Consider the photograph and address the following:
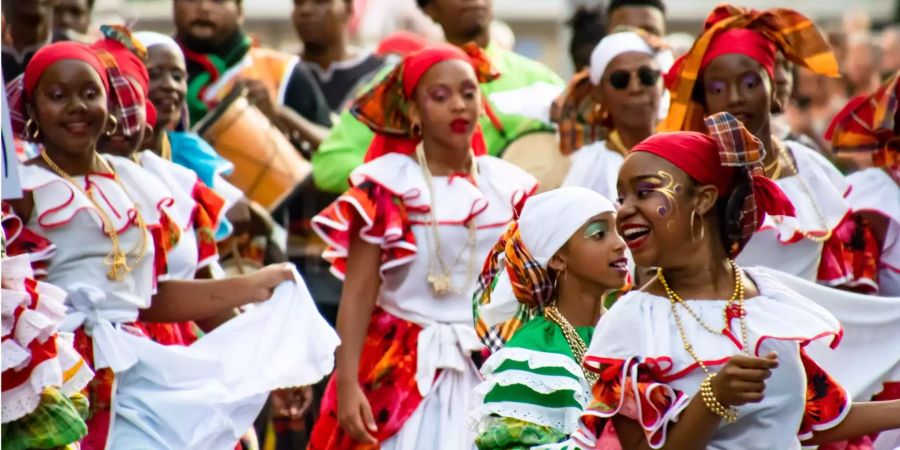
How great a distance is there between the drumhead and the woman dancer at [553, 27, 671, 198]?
6.37 ft

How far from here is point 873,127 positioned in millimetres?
8203

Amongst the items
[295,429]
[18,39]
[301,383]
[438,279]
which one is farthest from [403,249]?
[18,39]

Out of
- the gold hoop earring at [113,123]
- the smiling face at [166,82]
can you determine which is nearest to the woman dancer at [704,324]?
the gold hoop earring at [113,123]

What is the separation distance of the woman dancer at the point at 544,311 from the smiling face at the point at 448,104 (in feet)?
3.23

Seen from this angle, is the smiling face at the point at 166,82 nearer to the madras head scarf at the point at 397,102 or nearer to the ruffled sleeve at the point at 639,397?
the madras head scarf at the point at 397,102

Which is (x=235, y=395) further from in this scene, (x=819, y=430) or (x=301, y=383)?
(x=819, y=430)

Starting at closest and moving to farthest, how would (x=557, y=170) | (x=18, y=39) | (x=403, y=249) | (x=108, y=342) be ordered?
(x=108, y=342)
(x=403, y=249)
(x=557, y=170)
(x=18, y=39)

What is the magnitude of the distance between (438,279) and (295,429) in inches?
79.1

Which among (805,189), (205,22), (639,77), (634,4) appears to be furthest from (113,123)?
(634,4)

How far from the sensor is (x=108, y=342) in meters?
7.45

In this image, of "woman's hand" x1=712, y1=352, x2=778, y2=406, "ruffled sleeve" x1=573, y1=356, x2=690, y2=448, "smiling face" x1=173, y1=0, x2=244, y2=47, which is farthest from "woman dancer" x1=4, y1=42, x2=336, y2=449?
"smiling face" x1=173, y1=0, x2=244, y2=47

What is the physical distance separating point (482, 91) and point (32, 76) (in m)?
2.73

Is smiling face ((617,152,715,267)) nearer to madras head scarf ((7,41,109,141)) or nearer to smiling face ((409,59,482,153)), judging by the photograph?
smiling face ((409,59,482,153))

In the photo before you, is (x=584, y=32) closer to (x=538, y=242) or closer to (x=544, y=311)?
(x=538, y=242)
